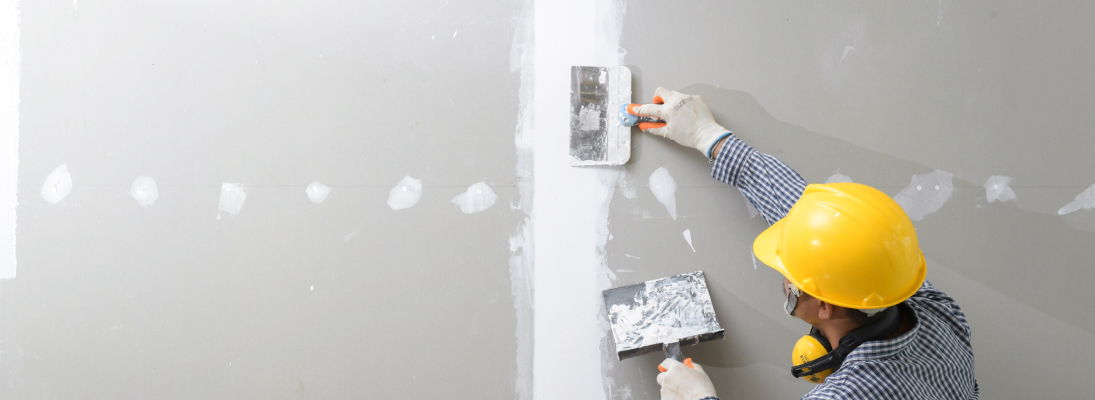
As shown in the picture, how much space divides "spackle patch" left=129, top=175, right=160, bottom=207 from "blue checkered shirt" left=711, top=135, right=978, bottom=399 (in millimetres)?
1372

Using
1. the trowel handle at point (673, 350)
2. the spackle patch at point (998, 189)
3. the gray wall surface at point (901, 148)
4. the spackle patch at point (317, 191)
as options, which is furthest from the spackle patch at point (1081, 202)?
the spackle patch at point (317, 191)

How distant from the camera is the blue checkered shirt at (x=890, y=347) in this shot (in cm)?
99

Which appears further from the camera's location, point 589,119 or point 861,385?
point 589,119

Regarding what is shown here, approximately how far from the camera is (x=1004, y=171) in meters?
1.48

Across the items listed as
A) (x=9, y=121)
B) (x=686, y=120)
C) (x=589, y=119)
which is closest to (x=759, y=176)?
(x=686, y=120)

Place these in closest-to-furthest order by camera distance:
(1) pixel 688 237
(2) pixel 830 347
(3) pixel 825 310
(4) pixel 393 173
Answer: (3) pixel 825 310 < (2) pixel 830 347 < (4) pixel 393 173 < (1) pixel 688 237

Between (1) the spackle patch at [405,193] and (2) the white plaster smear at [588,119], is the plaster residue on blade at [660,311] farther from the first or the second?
(1) the spackle patch at [405,193]

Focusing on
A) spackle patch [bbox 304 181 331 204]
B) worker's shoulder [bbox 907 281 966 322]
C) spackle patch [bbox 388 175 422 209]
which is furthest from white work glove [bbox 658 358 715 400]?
spackle patch [bbox 304 181 331 204]

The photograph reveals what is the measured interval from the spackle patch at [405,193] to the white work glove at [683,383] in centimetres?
73

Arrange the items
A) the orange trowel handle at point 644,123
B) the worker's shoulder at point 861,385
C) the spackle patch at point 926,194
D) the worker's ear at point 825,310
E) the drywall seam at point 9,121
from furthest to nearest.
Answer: the spackle patch at point 926,194 → the orange trowel handle at point 644,123 → the drywall seam at point 9,121 → the worker's ear at point 825,310 → the worker's shoulder at point 861,385

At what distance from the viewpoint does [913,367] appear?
1031 millimetres

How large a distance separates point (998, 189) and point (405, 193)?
1.64 m

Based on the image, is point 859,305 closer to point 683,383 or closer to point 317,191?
point 683,383

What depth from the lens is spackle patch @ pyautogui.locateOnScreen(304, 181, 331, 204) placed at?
1.28 m
